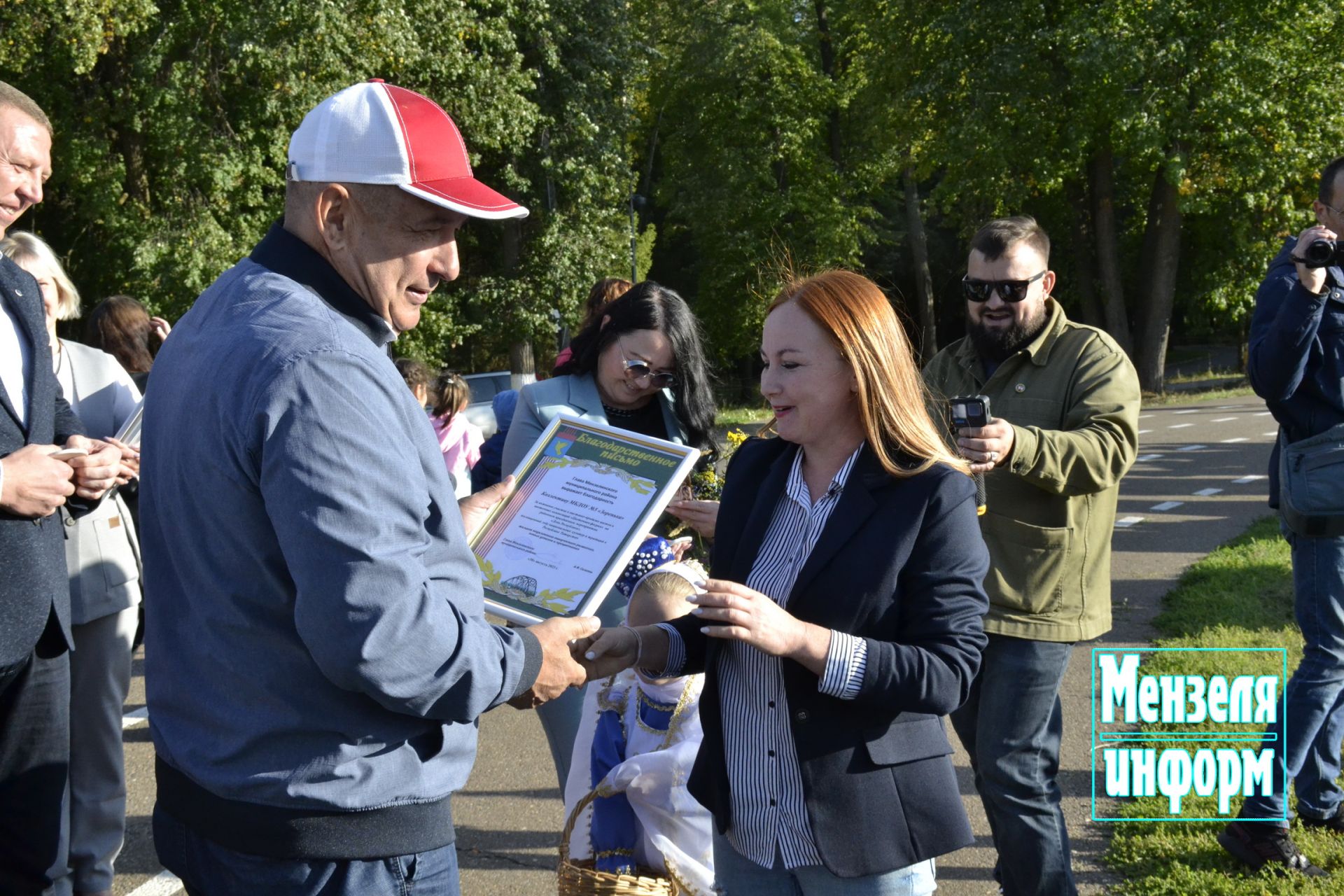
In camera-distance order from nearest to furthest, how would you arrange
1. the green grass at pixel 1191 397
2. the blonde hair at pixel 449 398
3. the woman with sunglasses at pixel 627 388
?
the woman with sunglasses at pixel 627 388
the blonde hair at pixel 449 398
the green grass at pixel 1191 397

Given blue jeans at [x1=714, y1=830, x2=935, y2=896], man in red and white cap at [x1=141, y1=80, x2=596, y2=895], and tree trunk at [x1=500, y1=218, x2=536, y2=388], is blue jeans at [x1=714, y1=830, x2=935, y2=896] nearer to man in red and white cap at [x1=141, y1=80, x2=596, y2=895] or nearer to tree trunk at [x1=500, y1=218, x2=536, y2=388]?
man in red and white cap at [x1=141, y1=80, x2=596, y2=895]

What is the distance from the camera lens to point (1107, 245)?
2812 centimetres

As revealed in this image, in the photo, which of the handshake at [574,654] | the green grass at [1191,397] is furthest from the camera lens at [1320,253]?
the green grass at [1191,397]

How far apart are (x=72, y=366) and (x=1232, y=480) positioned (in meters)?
12.5

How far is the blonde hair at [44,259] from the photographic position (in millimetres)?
4211

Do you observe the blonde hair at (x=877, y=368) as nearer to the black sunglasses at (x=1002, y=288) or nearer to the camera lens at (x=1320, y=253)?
the black sunglasses at (x=1002, y=288)

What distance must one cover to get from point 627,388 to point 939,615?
1790 mm

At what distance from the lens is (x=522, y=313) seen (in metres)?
26.7

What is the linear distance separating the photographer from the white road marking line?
3.80m

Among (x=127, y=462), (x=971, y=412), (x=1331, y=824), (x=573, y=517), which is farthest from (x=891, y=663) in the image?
(x=1331, y=824)

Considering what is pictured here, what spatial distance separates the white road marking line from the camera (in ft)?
13.8

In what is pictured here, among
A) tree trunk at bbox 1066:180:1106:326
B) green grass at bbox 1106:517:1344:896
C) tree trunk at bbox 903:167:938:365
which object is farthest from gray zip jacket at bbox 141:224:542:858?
tree trunk at bbox 903:167:938:365

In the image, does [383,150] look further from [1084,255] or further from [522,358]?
[1084,255]

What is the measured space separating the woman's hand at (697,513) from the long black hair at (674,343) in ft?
2.07
